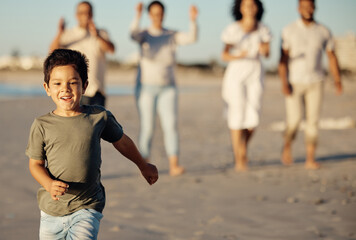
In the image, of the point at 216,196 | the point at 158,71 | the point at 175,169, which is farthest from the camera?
the point at 175,169

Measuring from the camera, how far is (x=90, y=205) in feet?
8.48

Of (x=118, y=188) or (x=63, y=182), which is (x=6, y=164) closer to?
(x=118, y=188)

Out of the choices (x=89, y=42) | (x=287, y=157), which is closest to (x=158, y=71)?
(x=89, y=42)

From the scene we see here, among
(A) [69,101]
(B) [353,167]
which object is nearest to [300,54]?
(B) [353,167]

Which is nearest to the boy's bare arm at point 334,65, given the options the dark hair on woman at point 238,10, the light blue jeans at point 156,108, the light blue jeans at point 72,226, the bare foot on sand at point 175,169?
the dark hair on woman at point 238,10

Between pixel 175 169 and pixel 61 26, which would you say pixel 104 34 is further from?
pixel 175 169

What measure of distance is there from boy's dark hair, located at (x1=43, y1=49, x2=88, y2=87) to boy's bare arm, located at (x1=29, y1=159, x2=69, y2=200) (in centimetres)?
43

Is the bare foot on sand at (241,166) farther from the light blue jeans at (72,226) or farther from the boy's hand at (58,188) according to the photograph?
the boy's hand at (58,188)

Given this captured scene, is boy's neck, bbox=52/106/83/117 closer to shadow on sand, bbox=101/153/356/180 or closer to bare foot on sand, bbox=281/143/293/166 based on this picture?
shadow on sand, bbox=101/153/356/180

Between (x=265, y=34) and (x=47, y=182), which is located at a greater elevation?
(x=265, y=34)

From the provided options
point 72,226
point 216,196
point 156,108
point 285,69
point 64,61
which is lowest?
point 216,196

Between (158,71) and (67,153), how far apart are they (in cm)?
374

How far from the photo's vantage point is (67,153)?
252 centimetres

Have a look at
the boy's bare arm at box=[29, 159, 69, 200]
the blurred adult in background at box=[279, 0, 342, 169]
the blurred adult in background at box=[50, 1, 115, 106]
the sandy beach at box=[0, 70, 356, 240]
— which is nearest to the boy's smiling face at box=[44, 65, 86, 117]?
the boy's bare arm at box=[29, 159, 69, 200]
